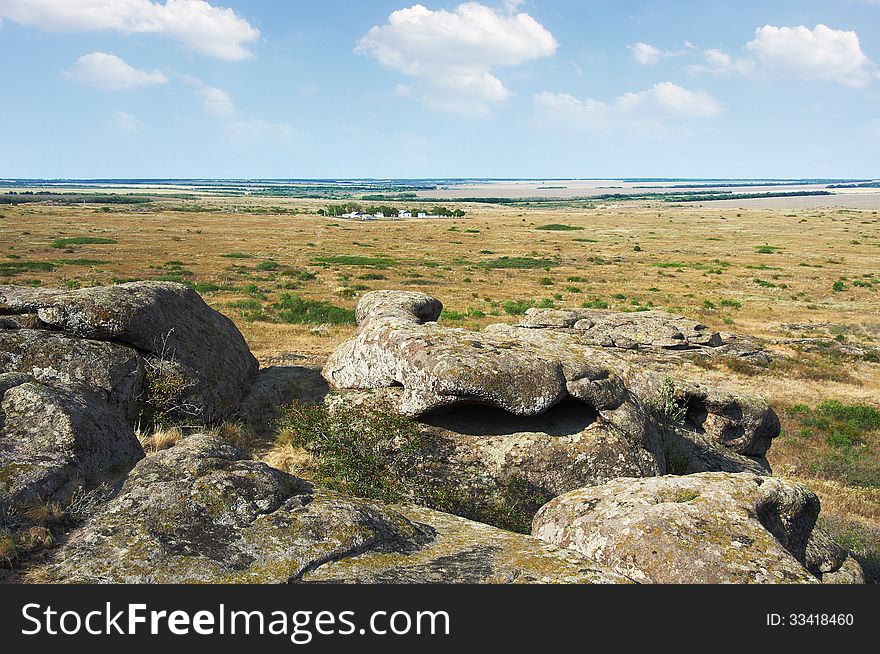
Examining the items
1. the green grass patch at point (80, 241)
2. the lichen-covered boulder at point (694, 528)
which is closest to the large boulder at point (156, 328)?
the lichen-covered boulder at point (694, 528)

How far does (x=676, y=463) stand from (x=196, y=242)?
80.4 metres

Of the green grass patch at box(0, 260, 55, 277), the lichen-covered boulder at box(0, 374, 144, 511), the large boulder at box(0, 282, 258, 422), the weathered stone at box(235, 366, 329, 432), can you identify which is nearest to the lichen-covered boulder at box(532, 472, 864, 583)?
the lichen-covered boulder at box(0, 374, 144, 511)

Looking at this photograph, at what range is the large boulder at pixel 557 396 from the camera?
33.0 feet

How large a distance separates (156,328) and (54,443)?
16.1 feet

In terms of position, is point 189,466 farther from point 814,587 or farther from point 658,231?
point 658,231

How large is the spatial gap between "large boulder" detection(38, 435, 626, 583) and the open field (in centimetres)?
968

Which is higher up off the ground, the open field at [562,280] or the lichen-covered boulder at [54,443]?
the lichen-covered boulder at [54,443]

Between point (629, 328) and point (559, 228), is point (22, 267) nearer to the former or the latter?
point (629, 328)

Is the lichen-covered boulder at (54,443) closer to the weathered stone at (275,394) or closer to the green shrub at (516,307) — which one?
the weathered stone at (275,394)

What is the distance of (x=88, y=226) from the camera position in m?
102

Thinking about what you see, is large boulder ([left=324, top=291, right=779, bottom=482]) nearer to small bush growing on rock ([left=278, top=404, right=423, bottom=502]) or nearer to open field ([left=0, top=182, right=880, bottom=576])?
small bush growing on rock ([left=278, top=404, right=423, bottom=502])

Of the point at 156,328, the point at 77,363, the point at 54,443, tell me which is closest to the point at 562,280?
the point at 156,328

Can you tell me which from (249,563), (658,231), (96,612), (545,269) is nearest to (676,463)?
(249,563)

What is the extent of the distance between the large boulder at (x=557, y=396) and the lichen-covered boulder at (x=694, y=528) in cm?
166
